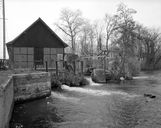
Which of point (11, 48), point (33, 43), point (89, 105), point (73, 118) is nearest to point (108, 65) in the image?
point (33, 43)

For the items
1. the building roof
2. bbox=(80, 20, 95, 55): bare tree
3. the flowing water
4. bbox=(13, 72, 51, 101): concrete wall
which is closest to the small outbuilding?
the building roof

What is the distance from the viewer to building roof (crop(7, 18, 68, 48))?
2200 cm

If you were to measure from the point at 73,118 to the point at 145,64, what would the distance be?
4307cm

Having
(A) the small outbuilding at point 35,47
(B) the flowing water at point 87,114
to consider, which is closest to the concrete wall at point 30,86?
(B) the flowing water at point 87,114

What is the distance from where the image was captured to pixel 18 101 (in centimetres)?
1124

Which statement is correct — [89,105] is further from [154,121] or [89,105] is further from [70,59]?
[70,59]

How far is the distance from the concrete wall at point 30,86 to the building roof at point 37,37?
993cm

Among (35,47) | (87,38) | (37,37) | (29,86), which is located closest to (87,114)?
(29,86)

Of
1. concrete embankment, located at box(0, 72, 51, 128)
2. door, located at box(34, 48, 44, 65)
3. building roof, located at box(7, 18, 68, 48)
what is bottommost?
concrete embankment, located at box(0, 72, 51, 128)

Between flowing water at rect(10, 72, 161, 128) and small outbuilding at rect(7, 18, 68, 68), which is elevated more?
small outbuilding at rect(7, 18, 68, 68)

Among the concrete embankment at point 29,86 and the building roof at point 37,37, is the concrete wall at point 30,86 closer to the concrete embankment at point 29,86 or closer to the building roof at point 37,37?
the concrete embankment at point 29,86

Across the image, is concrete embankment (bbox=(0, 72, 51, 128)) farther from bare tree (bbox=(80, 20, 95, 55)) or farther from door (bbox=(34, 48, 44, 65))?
bare tree (bbox=(80, 20, 95, 55))

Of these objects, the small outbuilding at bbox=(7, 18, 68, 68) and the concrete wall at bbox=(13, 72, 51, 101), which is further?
the small outbuilding at bbox=(7, 18, 68, 68)

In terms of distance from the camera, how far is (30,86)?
478 inches
